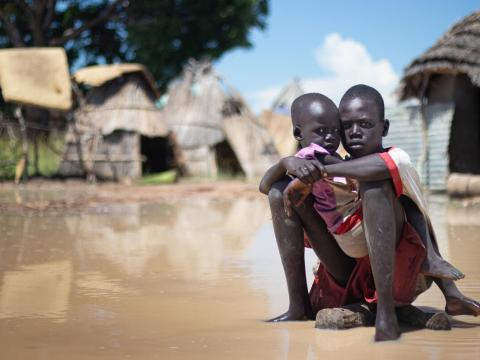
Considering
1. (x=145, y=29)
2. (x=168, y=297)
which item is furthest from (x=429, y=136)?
(x=145, y=29)

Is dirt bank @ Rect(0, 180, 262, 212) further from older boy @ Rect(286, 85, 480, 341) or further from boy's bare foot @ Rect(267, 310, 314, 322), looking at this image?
older boy @ Rect(286, 85, 480, 341)

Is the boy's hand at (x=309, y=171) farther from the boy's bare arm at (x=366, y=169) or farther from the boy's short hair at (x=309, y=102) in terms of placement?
the boy's short hair at (x=309, y=102)

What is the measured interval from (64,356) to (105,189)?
393 inches

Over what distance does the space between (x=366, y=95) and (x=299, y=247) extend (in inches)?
24.8

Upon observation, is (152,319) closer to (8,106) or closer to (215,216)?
(215,216)

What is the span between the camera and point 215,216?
25.2ft

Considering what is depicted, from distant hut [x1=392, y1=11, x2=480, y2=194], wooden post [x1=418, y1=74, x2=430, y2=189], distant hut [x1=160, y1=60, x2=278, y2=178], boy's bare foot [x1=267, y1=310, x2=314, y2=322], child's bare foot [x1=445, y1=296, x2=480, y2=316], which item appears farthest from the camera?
distant hut [x1=160, y1=60, x2=278, y2=178]

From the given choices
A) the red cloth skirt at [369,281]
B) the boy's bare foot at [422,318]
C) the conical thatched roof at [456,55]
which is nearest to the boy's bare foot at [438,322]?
the boy's bare foot at [422,318]

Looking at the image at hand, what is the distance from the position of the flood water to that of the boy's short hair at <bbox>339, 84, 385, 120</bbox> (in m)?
0.81

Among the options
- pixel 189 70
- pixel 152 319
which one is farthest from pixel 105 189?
pixel 152 319

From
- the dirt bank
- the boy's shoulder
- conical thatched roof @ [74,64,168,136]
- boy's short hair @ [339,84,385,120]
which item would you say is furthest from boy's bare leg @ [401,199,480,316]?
conical thatched roof @ [74,64,168,136]

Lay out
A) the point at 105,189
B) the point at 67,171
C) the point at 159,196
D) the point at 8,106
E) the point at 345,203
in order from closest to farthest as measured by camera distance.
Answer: the point at 345,203 → the point at 159,196 → the point at 105,189 → the point at 67,171 → the point at 8,106

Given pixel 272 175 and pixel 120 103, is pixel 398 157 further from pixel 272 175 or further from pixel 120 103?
pixel 120 103

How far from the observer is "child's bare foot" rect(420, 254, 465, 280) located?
231 centimetres
